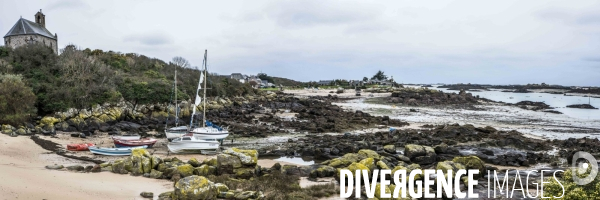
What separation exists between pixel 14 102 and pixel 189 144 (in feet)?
48.0

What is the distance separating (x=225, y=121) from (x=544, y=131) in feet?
91.4

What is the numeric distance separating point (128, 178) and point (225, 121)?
19.3 meters

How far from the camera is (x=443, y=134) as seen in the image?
88.2ft

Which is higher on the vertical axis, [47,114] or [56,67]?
[56,67]

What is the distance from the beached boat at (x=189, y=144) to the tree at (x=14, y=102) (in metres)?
12.9

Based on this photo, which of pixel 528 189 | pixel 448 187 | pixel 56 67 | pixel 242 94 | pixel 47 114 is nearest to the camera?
pixel 448 187

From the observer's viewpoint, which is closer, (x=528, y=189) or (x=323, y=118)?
(x=528, y=189)

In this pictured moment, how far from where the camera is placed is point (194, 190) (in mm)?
11320

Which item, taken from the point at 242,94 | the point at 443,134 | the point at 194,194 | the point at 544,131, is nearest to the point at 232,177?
the point at 194,194

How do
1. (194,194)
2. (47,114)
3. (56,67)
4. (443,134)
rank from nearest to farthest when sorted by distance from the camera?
(194,194), (443,134), (47,114), (56,67)

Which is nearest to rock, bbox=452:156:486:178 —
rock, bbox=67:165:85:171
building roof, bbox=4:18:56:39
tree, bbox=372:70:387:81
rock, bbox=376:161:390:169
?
rock, bbox=376:161:390:169

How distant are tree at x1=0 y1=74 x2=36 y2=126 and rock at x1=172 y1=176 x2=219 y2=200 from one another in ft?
67.6

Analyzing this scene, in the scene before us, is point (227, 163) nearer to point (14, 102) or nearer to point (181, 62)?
point (14, 102)

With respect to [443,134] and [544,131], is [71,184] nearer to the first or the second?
[443,134]
